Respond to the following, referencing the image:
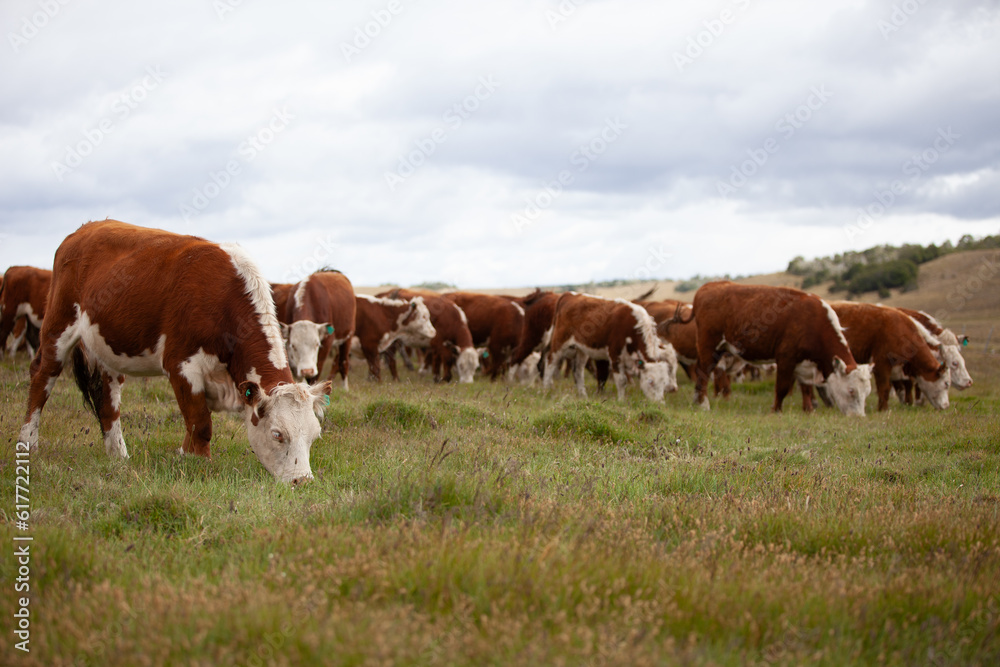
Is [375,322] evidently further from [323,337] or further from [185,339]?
[185,339]

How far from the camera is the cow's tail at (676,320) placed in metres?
16.4

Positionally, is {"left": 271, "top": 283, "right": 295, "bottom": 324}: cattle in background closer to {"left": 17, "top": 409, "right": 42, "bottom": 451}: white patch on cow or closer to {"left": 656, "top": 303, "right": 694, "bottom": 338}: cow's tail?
{"left": 17, "top": 409, "right": 42, "bottom": 451}: white patch on cow

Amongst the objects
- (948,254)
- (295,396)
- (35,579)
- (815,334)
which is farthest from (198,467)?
(948,254)

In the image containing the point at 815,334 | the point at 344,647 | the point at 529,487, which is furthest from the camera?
the point at 815,334

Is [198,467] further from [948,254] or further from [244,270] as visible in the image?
[948,254]

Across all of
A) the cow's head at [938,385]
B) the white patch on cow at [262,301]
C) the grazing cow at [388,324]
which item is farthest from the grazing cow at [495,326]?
the white patch on cow at [262,301]

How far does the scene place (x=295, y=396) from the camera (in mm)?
5625

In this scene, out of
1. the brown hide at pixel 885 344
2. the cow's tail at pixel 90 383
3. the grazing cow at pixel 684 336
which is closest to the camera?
the cow's tail at pixel 90 383

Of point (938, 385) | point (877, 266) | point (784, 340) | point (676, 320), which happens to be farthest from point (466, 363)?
point (877, 266)

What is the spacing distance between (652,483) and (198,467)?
370 cm

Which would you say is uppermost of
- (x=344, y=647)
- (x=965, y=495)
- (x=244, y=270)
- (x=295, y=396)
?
(x=244, y=270)

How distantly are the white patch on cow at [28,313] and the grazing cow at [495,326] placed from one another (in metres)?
10.8

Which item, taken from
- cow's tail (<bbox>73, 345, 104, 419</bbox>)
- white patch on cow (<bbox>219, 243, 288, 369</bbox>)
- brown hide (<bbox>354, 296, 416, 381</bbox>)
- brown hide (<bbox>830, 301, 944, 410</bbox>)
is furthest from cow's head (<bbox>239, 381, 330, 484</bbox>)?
brown hide (<bbox>830, 301, 944, 410</bbox>)

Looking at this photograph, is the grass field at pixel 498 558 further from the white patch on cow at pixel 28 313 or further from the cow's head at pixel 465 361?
the white patch on cow at pixel 28 313
